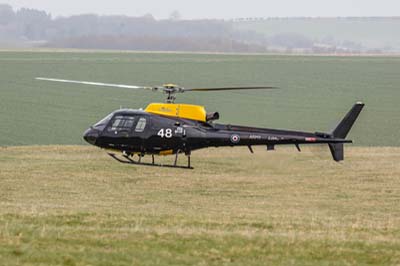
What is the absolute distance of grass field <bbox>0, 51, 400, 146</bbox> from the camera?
6556cm

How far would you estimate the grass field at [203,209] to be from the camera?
17328mm

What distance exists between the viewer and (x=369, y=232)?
826 inches

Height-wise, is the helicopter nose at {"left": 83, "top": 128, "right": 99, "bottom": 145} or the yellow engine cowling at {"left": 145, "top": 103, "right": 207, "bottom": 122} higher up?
the yellow engine cowling at {"left": 145, "top": 103, "right": 207, "bottom": 122}

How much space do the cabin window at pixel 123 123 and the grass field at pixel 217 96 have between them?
970 inches

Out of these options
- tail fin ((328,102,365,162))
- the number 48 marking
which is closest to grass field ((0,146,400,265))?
tail fin ((328,102,365,162))

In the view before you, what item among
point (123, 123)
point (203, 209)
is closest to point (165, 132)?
point (123, 123)

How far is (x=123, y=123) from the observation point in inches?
1224

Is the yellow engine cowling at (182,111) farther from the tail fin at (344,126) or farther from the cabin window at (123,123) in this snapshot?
the tail fin at (344,126)

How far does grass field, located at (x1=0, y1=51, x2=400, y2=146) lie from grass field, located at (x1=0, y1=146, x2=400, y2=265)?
16.6 meters

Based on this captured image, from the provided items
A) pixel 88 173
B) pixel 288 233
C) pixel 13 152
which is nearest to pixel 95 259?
pixel 288 233

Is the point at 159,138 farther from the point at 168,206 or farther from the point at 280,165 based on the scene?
the point at 280,165

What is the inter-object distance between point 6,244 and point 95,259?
5.56 ft

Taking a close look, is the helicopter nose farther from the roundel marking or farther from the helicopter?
the roundel marking

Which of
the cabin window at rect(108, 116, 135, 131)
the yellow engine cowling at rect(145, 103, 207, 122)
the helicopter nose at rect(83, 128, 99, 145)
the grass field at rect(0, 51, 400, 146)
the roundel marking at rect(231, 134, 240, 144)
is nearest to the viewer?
the roundel marking at rect(231, 134, 240, 144)
